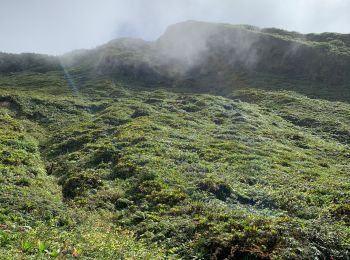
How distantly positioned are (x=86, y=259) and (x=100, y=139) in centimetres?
2745

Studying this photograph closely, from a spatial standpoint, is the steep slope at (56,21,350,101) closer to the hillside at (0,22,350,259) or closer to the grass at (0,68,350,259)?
the hillside at (0,22,350,259)

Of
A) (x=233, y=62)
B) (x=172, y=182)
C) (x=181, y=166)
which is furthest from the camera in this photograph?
(x=233, y=62)

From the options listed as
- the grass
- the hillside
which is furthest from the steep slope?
the grass

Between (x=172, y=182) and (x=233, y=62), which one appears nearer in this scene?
(x=172, y=182)

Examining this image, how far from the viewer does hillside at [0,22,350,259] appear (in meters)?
18.1

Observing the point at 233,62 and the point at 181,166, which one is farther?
the point at 233,62

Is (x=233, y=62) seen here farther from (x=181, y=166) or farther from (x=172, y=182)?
(x=172, y=182)

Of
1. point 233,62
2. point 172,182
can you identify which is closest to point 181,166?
point 172,182

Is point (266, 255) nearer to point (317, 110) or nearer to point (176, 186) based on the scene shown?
point (176, 186)

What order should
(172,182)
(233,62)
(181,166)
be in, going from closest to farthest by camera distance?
(172,182) < (181,166) < (233,62)

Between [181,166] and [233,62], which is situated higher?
[233,62]

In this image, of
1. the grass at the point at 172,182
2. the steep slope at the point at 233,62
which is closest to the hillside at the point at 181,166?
the grass at the point at 172,182

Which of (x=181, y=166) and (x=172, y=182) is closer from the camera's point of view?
(x=172, y=182)

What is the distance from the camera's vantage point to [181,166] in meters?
32.2
